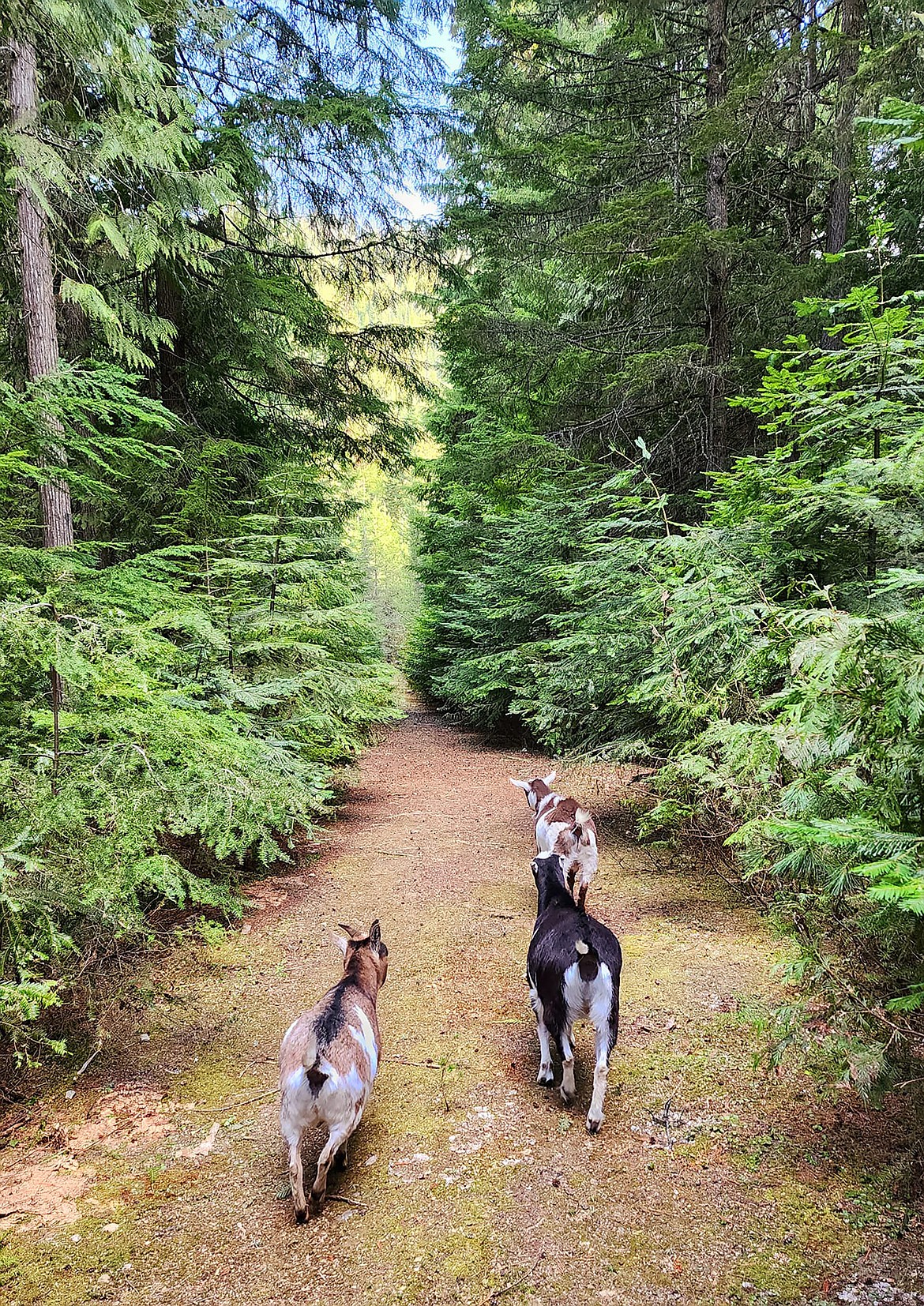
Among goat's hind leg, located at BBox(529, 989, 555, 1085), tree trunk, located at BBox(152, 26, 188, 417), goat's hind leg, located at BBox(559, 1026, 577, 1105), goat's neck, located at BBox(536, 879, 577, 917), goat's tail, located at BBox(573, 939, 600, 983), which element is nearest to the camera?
goat's tail, located at BBox(573, 939, 600, 983)

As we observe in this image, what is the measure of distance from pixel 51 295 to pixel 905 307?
5618 millimetres

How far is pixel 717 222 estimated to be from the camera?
8.11 metres

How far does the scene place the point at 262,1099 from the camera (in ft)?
11.5

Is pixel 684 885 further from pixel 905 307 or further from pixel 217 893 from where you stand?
pixel 905 307

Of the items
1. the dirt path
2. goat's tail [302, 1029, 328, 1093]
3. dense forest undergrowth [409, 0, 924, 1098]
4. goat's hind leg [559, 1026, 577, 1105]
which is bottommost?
the dirt path

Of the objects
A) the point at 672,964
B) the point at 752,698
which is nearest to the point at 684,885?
the point at 672,964

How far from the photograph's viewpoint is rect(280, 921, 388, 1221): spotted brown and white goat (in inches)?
102

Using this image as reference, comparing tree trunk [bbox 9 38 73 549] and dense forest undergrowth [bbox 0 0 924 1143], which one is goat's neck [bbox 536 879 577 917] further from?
tree trunk [bbox 9 38 73 549]

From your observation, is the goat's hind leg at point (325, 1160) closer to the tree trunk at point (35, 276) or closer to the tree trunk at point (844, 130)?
the tree trunk at point (35, 276)

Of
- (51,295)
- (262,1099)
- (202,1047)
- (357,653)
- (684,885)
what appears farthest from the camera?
(357,653)

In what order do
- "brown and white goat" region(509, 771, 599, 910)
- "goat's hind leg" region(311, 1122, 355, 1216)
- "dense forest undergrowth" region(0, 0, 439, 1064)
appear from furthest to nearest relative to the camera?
"brown and white goat" region(509, 771, 599, 910), "dense forest undergrowth" region(0, 0, 439, 1064), "goat's hind leg" region(311, 1122, 355, 1216)

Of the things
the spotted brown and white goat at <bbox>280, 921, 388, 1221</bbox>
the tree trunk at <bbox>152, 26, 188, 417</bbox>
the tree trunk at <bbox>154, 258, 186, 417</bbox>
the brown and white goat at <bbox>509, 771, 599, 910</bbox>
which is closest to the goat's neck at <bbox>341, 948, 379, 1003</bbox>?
the spotted brown and white goat at <bbox>280, 921, 388, 1221</bbox>

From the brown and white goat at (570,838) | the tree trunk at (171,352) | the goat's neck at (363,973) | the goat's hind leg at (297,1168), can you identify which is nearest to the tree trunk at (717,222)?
the brown and white goat at (570,838)

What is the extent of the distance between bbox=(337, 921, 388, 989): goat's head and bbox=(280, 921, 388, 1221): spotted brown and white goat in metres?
0.40
